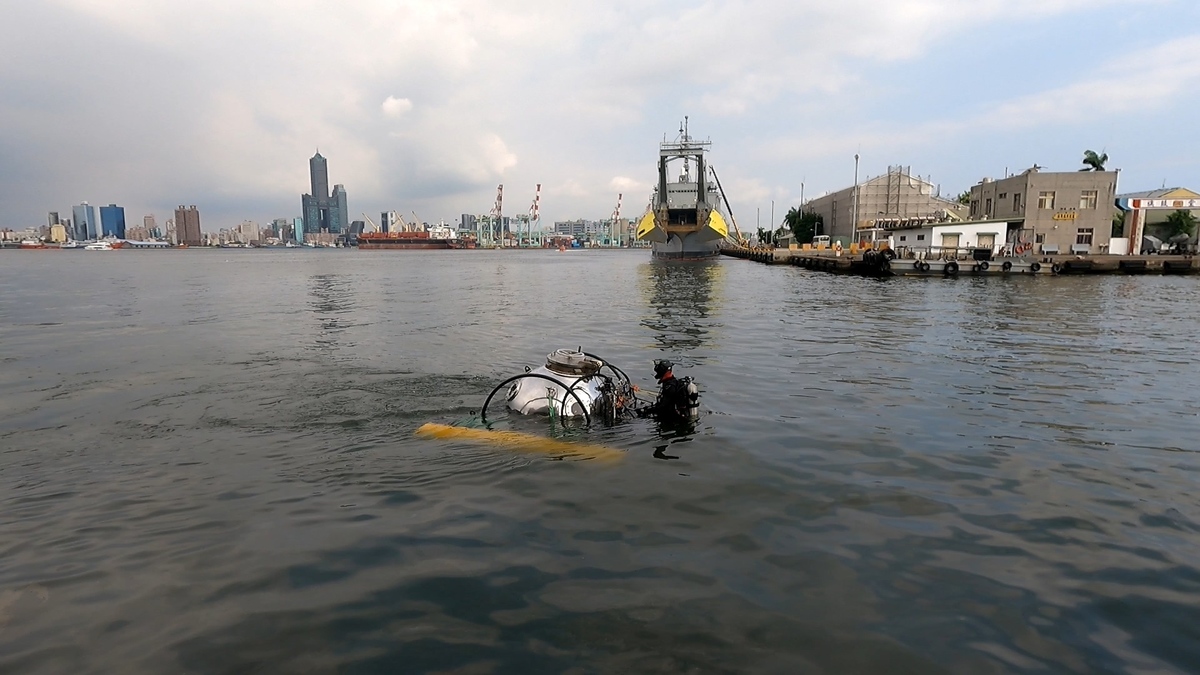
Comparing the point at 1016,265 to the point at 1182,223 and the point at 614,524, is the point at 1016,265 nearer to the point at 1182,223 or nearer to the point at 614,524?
the point at 1182,223

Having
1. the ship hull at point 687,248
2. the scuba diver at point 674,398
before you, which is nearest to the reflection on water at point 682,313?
the scuba diver at point 674,398

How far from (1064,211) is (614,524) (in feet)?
235

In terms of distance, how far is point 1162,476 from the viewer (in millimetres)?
7812

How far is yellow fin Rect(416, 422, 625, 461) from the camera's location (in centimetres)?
868

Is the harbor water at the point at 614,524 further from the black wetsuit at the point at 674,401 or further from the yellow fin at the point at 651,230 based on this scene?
the yellow fin at the point at 651,230

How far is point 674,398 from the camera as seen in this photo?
383 inches

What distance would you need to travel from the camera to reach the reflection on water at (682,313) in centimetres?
1881

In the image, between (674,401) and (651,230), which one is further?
(651,230)

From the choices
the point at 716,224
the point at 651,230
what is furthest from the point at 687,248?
the point at 651,230

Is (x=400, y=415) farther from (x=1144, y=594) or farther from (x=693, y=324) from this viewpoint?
(x=693, y=324)

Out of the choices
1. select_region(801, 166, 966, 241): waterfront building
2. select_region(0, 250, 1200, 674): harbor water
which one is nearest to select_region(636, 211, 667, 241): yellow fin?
select_region(801, 166, 966, 241): waterfront building

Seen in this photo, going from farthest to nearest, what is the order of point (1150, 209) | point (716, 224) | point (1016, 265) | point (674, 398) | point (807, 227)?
Answer: point (807, 227), point (716, 224), point (1150, 209), point (1016, 265), point (674, 398)

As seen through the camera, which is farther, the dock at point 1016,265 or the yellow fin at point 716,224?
the yellow fin at point 716,224

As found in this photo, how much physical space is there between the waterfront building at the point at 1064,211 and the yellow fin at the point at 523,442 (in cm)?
6435
